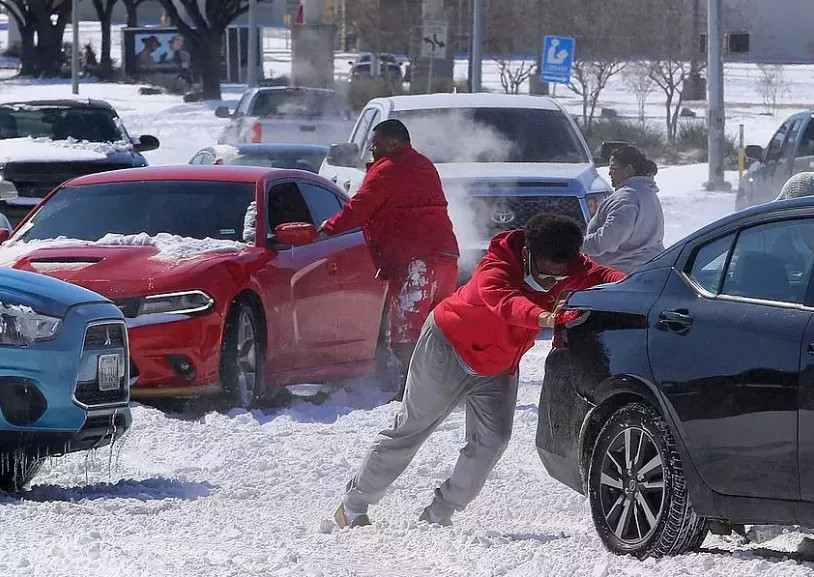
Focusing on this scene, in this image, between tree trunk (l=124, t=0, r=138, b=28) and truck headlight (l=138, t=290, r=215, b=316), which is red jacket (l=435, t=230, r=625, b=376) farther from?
tree trunk (l=124, t=0, r=138, b=28)

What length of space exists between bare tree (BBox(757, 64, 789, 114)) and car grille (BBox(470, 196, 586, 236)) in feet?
149

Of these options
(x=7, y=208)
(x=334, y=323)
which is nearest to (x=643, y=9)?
(x=7, y=208)

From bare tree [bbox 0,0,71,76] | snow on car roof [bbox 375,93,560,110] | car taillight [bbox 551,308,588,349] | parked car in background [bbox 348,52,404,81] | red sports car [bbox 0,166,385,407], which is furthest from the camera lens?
bare tree [bbox 0,0,71,76]

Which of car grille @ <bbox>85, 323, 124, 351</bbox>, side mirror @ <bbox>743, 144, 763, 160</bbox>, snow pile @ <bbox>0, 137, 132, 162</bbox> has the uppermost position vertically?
snow pile @ <bbox>0, 137, 132, 162</bbox>

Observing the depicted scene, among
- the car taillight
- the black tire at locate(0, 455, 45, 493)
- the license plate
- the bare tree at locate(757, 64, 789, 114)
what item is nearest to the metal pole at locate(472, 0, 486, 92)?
the license plate

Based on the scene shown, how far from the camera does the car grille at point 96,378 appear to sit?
7844 mm

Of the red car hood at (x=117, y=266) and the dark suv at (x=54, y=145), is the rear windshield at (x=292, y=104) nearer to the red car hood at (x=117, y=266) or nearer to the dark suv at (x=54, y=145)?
the dark suv at (x=54, y=145)

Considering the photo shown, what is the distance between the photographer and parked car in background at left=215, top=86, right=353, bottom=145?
2989 cm

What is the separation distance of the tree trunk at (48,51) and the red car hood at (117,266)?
2700 inches

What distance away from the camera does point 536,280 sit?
6816 mm

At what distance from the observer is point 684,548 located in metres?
6.22

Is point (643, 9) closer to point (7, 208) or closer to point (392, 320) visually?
point (7, 208)

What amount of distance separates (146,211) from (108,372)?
3.21 metres

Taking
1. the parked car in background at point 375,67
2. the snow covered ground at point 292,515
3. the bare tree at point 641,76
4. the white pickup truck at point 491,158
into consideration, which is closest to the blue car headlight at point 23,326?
the snow covered ground at point 292,515
